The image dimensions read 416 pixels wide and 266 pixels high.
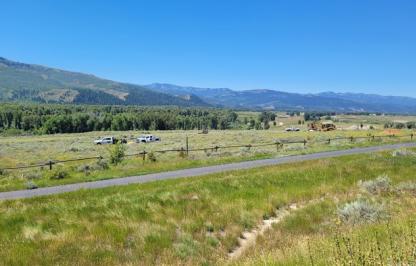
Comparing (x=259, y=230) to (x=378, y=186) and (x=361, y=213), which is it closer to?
(x=361, y=213)

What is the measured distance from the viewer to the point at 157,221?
1323cm

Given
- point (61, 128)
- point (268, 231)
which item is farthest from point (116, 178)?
point (61, 128)

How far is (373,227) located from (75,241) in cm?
778

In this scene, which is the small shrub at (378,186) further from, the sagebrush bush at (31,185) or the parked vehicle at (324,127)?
the parked vehicle at (324,127)

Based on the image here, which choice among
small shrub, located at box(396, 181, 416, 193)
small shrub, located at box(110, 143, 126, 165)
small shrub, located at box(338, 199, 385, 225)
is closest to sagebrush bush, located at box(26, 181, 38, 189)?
small shrub, located at box(110, 143, 126, 165)

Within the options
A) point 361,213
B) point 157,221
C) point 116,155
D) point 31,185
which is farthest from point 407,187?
point 116,155

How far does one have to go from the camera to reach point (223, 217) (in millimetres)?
13844

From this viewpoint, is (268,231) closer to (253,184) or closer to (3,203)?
(253,184)

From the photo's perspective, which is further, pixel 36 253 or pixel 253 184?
pixel 253 184

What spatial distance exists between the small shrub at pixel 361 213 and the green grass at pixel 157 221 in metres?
0.65

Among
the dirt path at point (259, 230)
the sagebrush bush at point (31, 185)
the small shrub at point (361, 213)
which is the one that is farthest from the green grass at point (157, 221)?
the sagebrush bush at point (31, 185)

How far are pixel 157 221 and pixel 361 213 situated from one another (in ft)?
21.4

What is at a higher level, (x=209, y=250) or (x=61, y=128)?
(x=209, y=250)

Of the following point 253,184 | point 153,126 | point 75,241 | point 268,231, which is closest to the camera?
point 75,241
